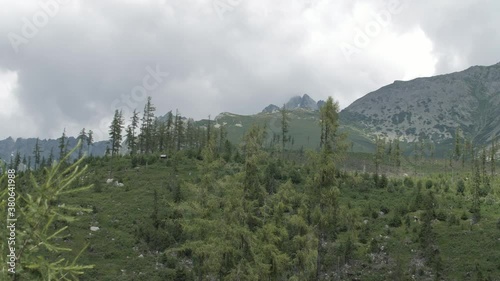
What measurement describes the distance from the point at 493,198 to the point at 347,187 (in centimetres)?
1914

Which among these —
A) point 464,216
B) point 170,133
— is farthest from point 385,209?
point 170,133

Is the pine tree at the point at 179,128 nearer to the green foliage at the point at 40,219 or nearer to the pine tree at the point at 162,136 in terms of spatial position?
the pine tree at the point at 162,136

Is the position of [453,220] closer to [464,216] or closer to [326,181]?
[464,216]

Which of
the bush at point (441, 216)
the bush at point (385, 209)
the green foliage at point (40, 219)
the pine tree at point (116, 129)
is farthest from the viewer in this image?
the pine tree at point (116, 129)

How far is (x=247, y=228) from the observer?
19250 mm

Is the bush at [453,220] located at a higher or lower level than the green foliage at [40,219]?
lower

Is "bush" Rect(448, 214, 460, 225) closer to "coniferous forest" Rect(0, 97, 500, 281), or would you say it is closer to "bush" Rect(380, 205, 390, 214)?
"coniferous forest" Rect(0, 97, 500, 281)

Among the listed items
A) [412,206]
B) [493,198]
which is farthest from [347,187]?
[493,198]

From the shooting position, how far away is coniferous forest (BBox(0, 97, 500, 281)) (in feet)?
16.7

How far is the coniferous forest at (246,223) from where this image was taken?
16.7 feet

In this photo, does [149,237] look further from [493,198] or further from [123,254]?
[493,198]

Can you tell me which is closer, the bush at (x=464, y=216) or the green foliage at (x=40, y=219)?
the green foliage at (x=40, y=219)

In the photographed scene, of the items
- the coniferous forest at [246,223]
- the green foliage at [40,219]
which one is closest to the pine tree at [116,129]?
the coniferous forest at [246,223]

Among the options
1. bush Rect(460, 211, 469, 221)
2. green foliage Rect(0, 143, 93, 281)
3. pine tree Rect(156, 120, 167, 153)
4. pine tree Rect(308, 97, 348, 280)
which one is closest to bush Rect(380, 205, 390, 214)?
bush Rect(460, 211, 469, 221)
